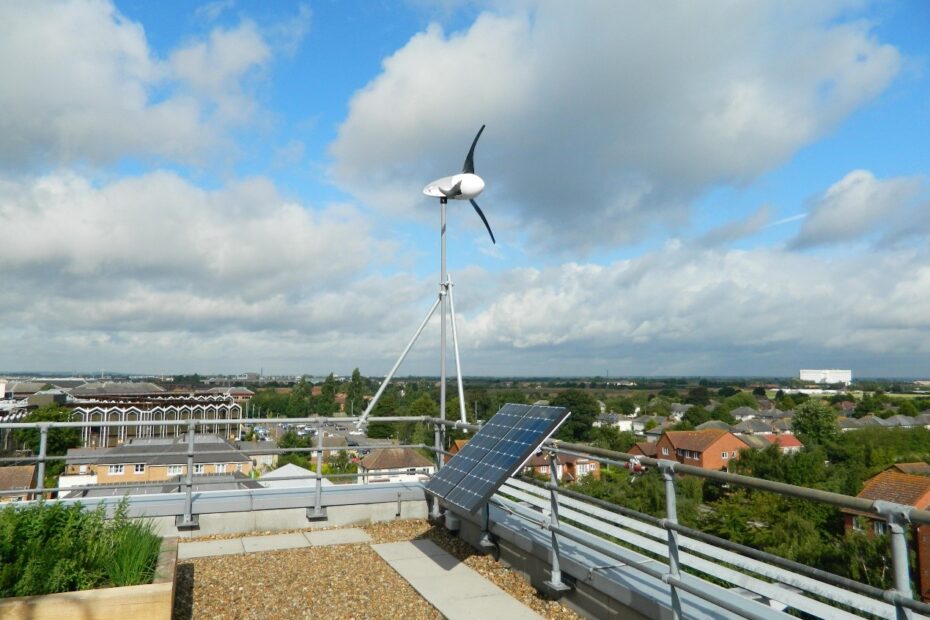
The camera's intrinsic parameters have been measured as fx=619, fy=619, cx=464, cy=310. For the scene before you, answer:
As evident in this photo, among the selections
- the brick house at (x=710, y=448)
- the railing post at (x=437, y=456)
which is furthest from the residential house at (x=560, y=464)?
the brick house at (x=710, y=448)

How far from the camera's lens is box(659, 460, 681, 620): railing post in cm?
368

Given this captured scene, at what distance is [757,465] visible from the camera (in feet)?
170

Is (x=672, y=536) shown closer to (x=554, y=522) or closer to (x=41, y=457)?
(x=554, y=522)

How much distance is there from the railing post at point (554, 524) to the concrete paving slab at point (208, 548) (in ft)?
10.9

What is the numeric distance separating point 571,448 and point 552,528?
68cm

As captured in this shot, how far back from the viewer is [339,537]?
7.03 metres

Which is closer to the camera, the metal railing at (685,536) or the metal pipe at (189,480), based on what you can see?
the metal railing at (685,536)

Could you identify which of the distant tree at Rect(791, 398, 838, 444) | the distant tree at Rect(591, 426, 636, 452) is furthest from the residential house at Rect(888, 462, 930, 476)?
the distant tree at Rect(791, 398, 838, 444)

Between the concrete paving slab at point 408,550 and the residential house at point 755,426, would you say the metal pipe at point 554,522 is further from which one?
the residential house at point 755,426

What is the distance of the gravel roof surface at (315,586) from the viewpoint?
4.93m

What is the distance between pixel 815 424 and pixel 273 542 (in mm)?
86624

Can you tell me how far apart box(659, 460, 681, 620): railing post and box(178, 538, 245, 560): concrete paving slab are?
4513 millimetres

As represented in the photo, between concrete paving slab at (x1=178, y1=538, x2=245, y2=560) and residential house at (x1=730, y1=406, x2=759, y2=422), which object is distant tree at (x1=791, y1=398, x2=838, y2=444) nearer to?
residential house at (x1=730, y1=406, x2=759, y2=422)

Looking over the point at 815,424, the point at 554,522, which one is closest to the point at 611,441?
Result: the point at 815,424
